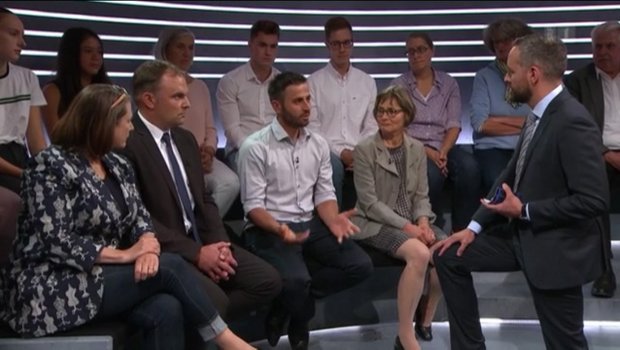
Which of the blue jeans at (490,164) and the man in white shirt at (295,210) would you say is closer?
the man in white shirt at (295,210)

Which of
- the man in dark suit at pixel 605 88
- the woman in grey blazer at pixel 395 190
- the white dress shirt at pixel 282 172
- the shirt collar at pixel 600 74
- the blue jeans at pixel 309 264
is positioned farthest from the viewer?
the shirt collar at pixel 600 74

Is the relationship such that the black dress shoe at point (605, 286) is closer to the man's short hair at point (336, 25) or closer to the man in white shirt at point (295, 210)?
the man in white shirt at point (295, 210)

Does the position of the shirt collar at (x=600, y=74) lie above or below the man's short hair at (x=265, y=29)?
below

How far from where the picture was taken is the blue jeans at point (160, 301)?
3359 mm

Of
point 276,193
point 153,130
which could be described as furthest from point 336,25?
point 153,130

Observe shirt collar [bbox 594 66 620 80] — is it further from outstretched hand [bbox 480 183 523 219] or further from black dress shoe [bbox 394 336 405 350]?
black dress shoe [bbox 394 336 405 350]

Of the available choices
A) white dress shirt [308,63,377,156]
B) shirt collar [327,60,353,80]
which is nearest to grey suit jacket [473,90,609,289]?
white dress shirt [308,63,377,156]

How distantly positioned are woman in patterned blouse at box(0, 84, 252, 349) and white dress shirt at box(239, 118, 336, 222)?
93cm

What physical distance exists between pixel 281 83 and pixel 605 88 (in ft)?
6.78

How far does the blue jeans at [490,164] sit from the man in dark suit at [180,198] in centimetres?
179

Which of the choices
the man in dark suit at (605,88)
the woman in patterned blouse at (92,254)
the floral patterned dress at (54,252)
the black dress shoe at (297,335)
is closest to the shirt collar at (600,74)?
the man in dark suit at (605,88)

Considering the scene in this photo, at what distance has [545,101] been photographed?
367 centimetres

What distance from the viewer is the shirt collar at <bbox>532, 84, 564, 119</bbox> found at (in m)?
3.65

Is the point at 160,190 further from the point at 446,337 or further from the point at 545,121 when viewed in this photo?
the point at 446,337
